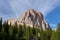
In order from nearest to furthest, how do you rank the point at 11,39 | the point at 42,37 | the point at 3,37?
the point at 3,37, the point at 11,39, the point at 42,37

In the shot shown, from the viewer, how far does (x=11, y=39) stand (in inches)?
4146

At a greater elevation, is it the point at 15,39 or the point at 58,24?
the point at 58,24

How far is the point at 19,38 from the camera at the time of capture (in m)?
111

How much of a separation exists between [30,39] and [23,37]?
13.1 ft

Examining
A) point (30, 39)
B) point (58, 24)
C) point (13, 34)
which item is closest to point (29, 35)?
point (30, 39)

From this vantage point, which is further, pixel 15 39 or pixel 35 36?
pixel 35 36

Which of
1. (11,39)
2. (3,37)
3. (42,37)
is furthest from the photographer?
(42,37)

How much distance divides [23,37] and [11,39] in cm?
1043

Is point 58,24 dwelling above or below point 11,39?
above

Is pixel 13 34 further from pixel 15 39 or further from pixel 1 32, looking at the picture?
pixel 1 32

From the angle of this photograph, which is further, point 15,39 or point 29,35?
point 29,35

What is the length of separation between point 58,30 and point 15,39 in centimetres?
2270

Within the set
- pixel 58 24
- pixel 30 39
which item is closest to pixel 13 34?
pixel 30 39

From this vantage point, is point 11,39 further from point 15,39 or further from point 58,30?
point 58,30
